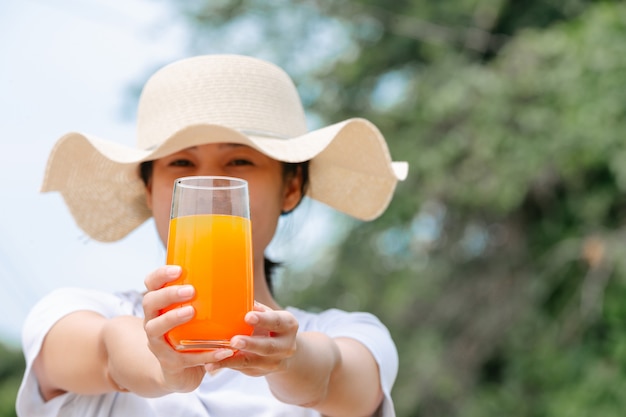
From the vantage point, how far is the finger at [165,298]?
3.89ft

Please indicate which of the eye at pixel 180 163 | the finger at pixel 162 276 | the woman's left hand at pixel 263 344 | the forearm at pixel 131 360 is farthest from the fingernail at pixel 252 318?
the eye at pixel 180 163

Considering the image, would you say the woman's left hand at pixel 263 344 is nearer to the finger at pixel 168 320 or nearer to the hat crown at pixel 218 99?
the finger at pixel 168 320

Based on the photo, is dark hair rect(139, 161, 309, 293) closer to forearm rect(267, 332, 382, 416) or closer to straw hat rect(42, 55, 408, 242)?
straw hat rect(42, 55, 408, 242)

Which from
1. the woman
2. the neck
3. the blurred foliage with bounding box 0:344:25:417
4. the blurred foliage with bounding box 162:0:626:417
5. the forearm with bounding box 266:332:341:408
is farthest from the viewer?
the blurred foliage with bounding box 0:344:25:417

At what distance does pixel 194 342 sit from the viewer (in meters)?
1.21

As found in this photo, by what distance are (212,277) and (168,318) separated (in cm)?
8

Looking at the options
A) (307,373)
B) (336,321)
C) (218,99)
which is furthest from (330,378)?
(218,99)

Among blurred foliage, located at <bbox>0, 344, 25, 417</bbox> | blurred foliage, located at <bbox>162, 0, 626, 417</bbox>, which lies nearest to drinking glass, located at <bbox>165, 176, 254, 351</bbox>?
blurred foliage, located at <bbox>162, 0, 626, 417</bbox>

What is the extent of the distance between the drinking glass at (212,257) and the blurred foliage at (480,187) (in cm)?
420

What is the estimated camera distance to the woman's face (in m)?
1.82

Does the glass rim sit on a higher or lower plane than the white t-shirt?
higher

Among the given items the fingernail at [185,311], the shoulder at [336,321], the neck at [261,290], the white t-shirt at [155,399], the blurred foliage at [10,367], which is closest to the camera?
the fingernail at [185,311]

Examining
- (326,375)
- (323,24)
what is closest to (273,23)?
(323,24)

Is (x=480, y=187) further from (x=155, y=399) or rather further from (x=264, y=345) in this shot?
(x=264, y=345)
